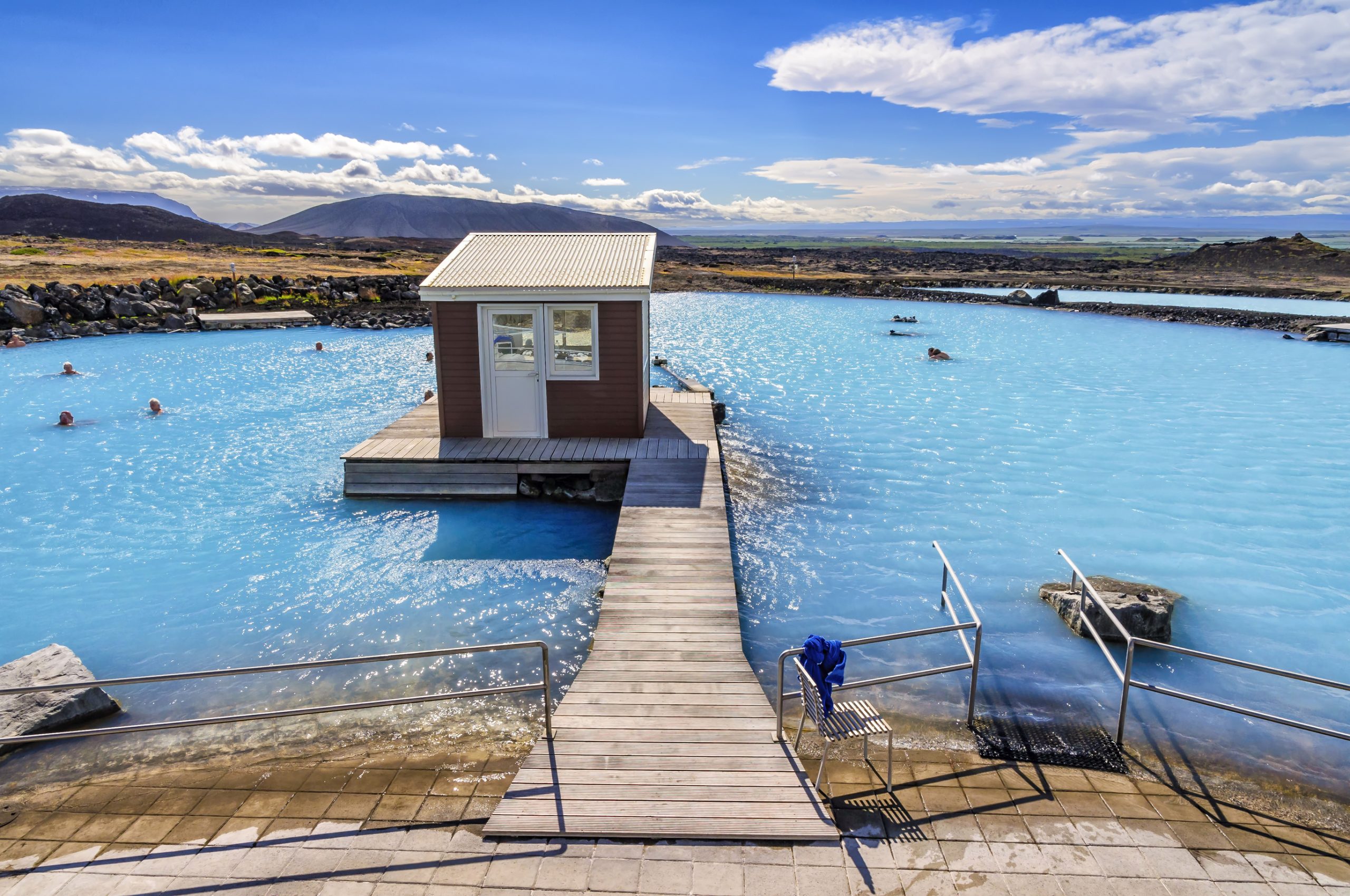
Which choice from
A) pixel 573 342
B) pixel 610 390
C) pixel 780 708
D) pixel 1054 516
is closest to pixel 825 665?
pixel 780 708

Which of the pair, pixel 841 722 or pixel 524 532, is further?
pixel 524 532

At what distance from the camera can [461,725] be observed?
7.36 metres

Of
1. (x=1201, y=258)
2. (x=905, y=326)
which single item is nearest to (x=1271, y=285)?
(x=1201, y=258)

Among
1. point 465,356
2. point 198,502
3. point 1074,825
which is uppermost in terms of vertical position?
point 465,356

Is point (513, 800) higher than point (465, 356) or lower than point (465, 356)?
lower

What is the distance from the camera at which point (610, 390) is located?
13.8m

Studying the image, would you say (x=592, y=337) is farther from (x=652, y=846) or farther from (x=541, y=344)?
(x=652, y=846)

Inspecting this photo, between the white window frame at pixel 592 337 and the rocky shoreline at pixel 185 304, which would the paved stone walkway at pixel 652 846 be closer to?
the white window frame at pixel 592 337

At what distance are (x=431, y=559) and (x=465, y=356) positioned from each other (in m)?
3.98

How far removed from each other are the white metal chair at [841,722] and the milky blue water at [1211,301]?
52.3 meters

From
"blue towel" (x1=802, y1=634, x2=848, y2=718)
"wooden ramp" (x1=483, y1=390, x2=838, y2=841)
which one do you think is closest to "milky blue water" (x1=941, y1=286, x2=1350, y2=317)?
"wooden ramp" (x1=483, y1=390, x2=838, y2=841)

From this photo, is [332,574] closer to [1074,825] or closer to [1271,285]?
[1074,825]

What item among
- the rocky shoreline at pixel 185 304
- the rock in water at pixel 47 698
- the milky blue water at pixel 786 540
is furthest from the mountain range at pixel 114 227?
the rock in water at pixel 47 698

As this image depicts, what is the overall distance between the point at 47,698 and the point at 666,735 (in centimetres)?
621
